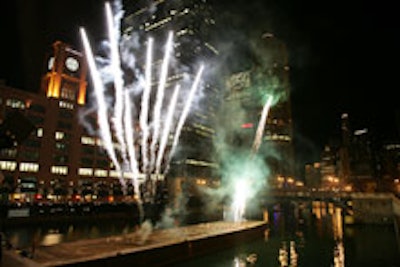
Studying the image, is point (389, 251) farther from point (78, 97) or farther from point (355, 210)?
point (78, 97)

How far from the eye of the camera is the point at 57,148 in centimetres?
7931

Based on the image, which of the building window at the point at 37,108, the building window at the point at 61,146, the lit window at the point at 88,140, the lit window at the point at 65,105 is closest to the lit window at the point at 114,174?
the lit window at the point at 88,140

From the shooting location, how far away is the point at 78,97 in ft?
305

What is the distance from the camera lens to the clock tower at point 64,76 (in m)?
87.9

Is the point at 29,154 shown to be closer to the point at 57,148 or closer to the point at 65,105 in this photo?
the point at 57,148

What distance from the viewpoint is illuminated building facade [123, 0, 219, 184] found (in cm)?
13925

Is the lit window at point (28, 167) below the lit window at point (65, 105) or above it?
below

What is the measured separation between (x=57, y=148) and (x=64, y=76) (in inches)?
989

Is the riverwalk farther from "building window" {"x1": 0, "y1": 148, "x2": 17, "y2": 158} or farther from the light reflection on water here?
"building window" {"x1": 0, "y1": 148, "x2": 17, "y2": 158}

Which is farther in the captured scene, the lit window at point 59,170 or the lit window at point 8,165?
the lit window at point 59,170

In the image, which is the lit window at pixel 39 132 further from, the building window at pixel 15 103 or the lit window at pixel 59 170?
the lit window at pixel 59 170

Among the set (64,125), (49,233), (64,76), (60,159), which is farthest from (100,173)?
(49,233)

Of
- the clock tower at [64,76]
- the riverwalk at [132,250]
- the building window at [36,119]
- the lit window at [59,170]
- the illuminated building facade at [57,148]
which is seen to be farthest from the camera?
the clock tower at [64,76]

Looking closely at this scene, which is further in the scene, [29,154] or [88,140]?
[88,140]
